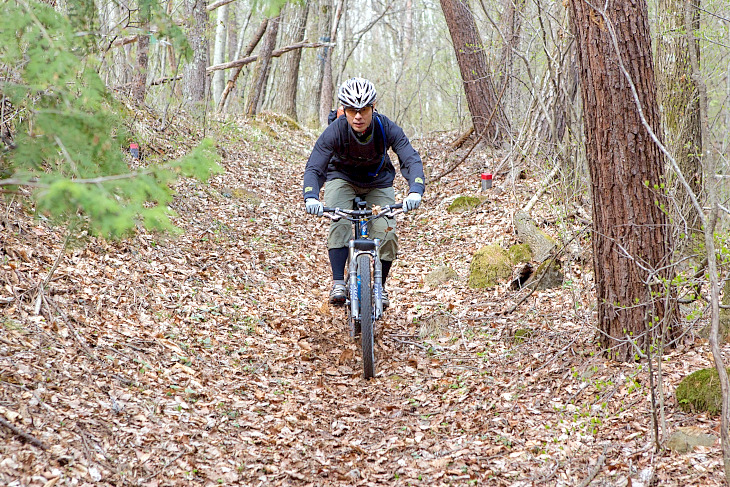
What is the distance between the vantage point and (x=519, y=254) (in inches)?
291

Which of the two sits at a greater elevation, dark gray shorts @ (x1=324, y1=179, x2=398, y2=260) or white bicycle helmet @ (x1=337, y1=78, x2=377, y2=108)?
white bicycle helmet @ (x1=337, y1=78, x2=377, y2=108)

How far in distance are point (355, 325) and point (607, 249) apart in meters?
2.34

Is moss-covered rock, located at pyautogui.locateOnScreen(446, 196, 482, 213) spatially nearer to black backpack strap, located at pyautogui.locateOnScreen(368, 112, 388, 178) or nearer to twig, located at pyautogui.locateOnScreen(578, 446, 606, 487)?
black backpack strap, located at pyautogui.locateOnScreen(368, 112, 388, 178)

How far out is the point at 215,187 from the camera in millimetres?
9875

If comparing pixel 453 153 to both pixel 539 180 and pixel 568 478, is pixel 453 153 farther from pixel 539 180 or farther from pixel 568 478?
pixel 568 478

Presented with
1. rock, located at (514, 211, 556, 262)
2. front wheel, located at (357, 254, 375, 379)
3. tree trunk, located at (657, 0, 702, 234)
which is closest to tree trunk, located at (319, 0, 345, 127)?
rock, located at (514, 211, 556, 262)

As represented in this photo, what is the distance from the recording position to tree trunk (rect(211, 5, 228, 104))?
15977 mm

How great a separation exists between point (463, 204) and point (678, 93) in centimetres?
402

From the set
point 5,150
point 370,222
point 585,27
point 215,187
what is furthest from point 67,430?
point 215,187

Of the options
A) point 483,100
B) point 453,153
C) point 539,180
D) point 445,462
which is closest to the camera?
point 445,462

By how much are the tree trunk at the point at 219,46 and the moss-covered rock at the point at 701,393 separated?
9.62m

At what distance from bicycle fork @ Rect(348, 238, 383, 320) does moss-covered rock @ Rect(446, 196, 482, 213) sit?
4.62 meters

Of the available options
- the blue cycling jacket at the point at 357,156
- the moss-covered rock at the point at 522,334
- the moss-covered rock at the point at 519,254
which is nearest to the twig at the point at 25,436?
Answer: the blue cycling jacket at the point at 357,156

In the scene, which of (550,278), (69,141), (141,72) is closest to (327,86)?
(141,72)
